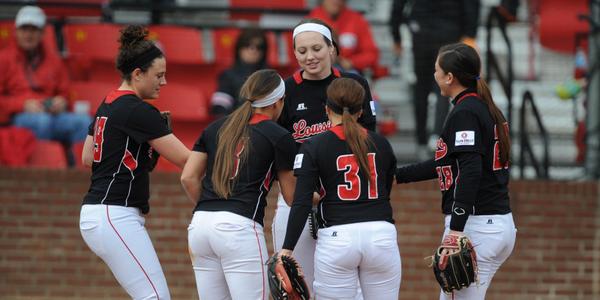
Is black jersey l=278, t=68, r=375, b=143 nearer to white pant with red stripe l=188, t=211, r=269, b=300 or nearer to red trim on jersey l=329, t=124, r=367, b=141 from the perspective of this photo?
red trim on jersey l=329, t=124, r=367, b=141

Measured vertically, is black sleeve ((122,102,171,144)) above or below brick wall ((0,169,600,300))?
above

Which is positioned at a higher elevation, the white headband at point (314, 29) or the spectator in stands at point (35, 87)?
the white headband at point (314, 29)

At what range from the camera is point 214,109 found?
9.77 metres

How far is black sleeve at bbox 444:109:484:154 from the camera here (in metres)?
5.80

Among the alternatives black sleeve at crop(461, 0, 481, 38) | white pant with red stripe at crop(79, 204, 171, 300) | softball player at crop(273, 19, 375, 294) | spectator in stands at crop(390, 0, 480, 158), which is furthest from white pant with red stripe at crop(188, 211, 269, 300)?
black sleeve at crop(461, 0, 481, 38)

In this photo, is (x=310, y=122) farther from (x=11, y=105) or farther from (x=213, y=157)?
(x=11, y=105)

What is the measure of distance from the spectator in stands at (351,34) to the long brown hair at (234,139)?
415 cm

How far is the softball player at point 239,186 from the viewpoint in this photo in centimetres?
575

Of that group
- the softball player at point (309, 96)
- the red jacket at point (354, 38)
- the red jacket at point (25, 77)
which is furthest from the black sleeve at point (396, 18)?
the softball player at point (309, 96)

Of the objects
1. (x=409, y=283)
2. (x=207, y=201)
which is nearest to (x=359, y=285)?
(x=207, y=201)

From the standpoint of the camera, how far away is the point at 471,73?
19.6 feet

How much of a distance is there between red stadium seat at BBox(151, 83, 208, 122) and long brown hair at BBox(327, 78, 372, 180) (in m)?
4.35

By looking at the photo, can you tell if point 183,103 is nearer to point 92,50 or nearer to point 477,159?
point 92,50

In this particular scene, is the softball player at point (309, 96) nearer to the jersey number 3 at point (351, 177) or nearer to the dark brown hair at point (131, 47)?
the jersey number 3 at point (351, 177)
